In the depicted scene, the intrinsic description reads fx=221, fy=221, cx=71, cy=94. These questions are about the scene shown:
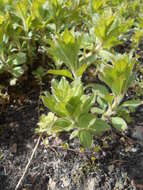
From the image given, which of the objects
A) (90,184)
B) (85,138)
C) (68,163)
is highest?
(85,138)

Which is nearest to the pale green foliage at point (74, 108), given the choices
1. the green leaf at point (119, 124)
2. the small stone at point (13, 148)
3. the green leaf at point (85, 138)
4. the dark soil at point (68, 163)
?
the green leaf at point (85, 138)

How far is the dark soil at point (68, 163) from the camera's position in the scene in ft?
4.58

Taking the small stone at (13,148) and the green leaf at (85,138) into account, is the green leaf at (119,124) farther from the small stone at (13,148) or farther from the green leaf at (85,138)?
the small stone at (13,148)

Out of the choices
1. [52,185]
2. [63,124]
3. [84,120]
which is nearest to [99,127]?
[84,120]

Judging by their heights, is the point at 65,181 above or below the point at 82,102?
below

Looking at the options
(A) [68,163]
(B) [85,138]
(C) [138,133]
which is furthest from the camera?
(C) [138,133]

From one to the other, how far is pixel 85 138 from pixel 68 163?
0.91 feet

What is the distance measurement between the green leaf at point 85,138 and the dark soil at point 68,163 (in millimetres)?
229

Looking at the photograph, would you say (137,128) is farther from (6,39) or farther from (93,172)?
(6,39)

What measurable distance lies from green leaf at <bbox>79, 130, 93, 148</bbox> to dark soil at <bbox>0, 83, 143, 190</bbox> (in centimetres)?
23

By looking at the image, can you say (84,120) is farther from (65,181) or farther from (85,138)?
(65,181)

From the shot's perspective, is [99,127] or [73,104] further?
[99,127]

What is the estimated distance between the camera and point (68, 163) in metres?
1.47

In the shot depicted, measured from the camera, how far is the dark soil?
139 cm
